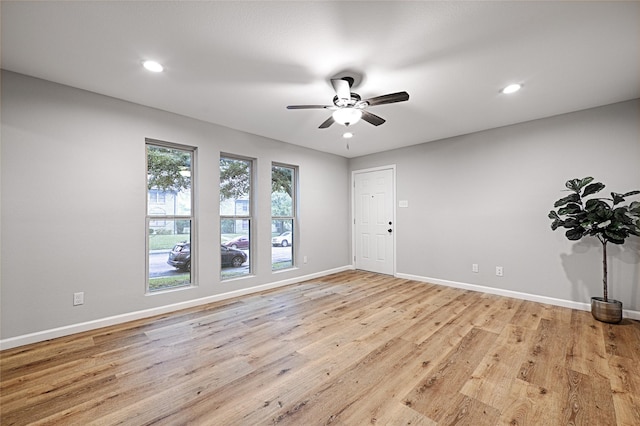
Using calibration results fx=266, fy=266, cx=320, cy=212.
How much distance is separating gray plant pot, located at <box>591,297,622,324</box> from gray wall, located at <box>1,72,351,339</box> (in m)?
4.69

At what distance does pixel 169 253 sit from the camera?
3.58 m

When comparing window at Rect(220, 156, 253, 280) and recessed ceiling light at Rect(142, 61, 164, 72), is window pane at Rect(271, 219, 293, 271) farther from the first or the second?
recessed ceiling light at Rect(142, 61, 164, 72)

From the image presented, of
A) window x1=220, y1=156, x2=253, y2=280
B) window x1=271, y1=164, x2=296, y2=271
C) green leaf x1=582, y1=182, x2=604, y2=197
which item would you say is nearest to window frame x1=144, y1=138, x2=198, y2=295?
window x1=220, y1=156, x2=253, y2=280

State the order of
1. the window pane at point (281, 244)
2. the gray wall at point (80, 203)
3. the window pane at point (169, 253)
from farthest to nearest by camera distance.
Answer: the window pane at point (281, 244)
the window pane at point (169, 253)
the gray wall at point (80, 203)

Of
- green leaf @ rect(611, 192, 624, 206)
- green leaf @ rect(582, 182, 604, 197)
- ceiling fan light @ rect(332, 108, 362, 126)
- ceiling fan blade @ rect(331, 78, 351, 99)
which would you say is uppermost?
ceiling fan blade @ rect(331, 78, 351, 99)

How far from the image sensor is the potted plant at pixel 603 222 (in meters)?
2.84

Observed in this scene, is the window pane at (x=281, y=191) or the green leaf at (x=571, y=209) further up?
the window pane at (x=281, y=191)

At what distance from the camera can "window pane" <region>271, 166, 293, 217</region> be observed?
190 inches

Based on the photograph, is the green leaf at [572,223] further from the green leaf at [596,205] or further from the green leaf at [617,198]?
the green leaf at [617,198]

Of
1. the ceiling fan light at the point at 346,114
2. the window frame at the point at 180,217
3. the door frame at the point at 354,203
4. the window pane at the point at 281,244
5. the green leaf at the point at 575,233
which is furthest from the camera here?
the door frame at the point at 354,203

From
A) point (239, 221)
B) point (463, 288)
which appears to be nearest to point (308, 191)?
point (239, 221)

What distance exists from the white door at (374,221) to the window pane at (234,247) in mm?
2577

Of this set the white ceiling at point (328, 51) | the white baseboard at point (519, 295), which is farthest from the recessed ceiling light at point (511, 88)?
the white baseboard at point (519, 295)

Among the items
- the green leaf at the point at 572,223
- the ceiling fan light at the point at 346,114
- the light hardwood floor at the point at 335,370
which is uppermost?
the ceiling fan light at the point at 346,114
